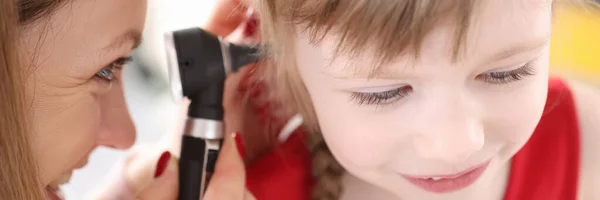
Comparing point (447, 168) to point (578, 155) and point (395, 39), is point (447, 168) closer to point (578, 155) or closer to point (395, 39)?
point (395, 39)

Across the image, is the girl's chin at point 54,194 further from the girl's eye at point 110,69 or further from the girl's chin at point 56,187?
the girl's eye at point 110,69

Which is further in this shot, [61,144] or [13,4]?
[61,144]

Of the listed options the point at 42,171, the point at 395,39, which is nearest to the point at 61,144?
the point at 42,171

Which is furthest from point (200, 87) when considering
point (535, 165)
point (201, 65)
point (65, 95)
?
point (535, 165)

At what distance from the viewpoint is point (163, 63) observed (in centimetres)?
98

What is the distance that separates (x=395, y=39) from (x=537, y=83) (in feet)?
0.60

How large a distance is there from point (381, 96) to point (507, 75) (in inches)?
4.7

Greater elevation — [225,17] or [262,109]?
[225,17]

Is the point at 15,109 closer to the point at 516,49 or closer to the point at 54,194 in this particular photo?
the point at 54,194

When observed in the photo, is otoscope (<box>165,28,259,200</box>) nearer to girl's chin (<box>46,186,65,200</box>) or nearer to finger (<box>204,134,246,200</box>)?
finger (<box>204,134,246,200</box>)

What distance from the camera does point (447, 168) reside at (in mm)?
711

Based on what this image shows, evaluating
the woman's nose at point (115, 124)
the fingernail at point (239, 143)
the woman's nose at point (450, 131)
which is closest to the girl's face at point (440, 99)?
the woman's nose at point (450, 131)

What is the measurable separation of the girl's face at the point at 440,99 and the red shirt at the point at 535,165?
11 centimetres

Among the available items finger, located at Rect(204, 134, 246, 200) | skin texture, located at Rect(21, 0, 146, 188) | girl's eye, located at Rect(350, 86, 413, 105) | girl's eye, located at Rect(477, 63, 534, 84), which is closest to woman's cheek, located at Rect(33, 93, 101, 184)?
skin texture, located at Rect(21, 0, 146, 188)
